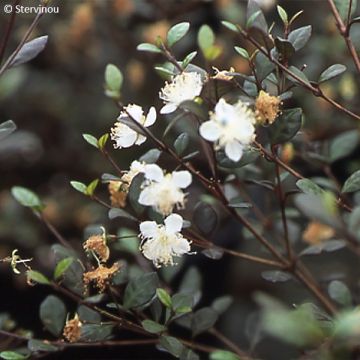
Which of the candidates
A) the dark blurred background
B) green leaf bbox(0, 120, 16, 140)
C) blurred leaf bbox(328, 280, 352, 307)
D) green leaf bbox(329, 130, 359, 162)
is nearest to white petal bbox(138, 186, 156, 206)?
green leaf bbox(0, 120, 16, 140)

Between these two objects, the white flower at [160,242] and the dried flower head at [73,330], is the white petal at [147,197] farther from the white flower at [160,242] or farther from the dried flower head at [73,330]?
the dried flower head at [73,330]

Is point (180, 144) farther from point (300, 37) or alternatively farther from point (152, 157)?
point (300, 37)

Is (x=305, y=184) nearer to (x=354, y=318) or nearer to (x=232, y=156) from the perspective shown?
(x=232, y=156)

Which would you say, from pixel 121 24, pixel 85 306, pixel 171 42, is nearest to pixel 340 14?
pixel 171 42

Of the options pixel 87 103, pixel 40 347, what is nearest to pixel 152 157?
pixel 40 347

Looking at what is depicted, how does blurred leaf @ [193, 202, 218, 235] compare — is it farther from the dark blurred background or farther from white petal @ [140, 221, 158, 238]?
the dark blurred background
